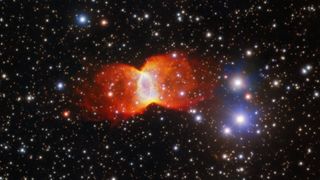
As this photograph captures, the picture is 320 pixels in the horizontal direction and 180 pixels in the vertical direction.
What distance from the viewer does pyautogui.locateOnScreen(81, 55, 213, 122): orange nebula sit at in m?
1.29

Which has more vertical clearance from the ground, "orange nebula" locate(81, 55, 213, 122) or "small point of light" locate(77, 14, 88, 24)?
"small point of light" locate(77, 14, 88, 24)

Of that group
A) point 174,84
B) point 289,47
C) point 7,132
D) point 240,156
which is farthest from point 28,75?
point 289,47

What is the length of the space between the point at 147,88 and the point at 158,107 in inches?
2.9

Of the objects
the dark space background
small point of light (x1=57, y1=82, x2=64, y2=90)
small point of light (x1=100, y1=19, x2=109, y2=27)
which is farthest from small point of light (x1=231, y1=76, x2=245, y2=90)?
small point of light (x1=57, y1=82, x2=64, y2=90)

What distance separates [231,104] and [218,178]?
0.84ft

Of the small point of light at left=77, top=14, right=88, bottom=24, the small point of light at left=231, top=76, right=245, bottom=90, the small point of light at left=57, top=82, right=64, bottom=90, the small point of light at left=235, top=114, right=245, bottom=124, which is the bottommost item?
the small point of light at left=235, top=114, right=245, bottom=124

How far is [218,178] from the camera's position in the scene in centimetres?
131

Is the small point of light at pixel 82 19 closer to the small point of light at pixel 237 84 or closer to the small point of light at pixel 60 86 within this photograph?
the small point of light at pixel 60 86

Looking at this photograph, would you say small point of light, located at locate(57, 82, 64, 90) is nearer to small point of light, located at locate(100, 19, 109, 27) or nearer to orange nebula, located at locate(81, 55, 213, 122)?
orange nebula, located at locate(81, 55, 213, 122)

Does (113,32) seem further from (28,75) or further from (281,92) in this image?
(281,92)

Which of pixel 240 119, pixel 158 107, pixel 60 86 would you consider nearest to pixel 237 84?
pixel 240 119

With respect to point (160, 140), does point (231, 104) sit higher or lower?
higher

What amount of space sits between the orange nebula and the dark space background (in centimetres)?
3

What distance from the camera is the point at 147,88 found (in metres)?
1.30
